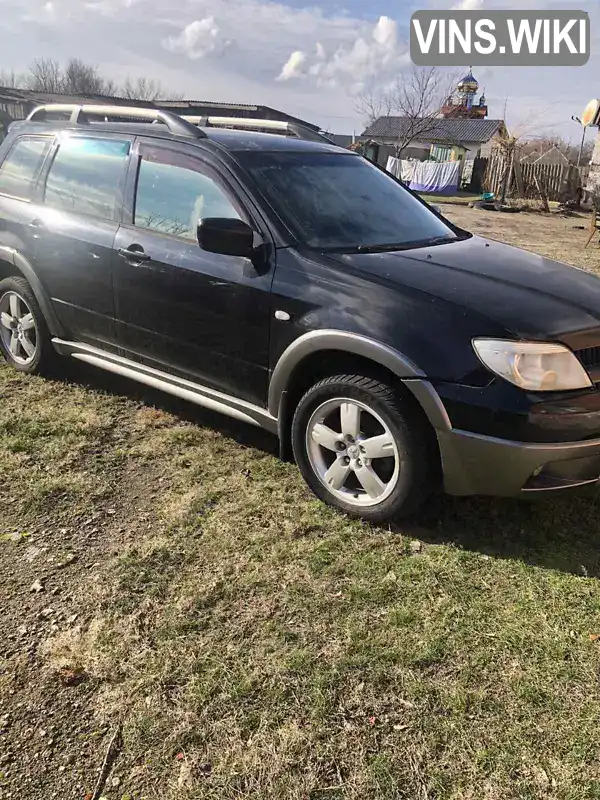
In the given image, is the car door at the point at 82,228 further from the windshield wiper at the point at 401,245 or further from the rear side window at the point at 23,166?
the windshield wiper at the point at 401,245

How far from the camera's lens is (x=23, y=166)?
4.74m

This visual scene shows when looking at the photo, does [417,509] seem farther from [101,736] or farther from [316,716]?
[101,736]

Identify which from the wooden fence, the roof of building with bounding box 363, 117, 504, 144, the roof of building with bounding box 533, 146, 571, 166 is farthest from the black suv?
the roof of building with bounding box 363, 117, 504, 144

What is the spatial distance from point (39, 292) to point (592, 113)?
18605mm

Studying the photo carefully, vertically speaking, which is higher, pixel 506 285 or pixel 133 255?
pixel 506 285

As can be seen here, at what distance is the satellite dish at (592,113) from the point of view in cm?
1820

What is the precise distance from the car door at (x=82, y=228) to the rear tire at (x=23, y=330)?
0.27m

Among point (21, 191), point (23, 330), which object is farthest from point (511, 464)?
point (21, 191)

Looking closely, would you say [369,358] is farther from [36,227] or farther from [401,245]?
[36,227]

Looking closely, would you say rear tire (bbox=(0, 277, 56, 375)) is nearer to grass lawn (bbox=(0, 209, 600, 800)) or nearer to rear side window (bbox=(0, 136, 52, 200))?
rear side window (bbox=(0, 136, 52, 200))

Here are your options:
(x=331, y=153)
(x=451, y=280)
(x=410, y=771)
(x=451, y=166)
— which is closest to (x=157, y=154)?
(x=331, y=153)

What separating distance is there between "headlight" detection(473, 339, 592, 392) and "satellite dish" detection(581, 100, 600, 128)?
1843 centimetres

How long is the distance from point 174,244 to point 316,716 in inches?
101

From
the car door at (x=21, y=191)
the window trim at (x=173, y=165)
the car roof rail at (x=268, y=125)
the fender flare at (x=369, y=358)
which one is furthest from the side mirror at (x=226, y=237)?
the car door at (x=21, y=191)
